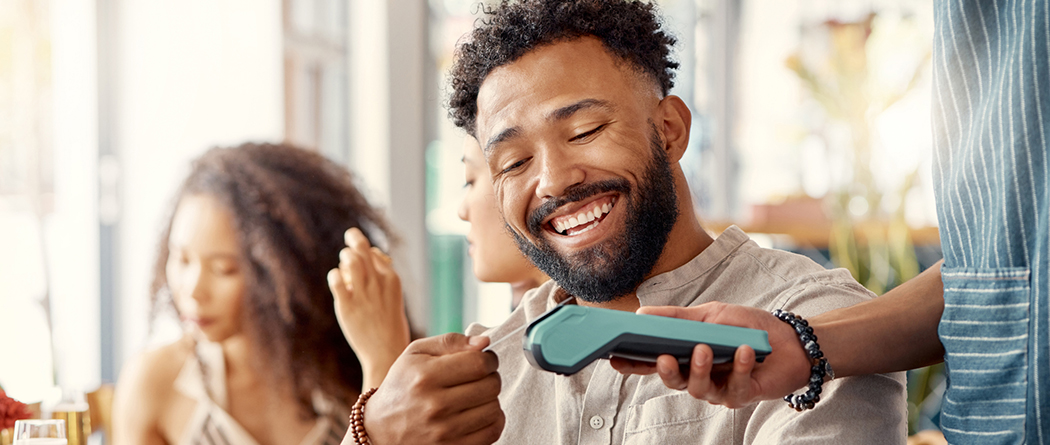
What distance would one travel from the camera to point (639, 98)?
3.71 ft

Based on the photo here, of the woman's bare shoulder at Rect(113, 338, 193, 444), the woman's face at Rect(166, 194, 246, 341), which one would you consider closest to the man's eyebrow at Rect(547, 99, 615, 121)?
the woman's face at Rect(166, 194, 246, 341)

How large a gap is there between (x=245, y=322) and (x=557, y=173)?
894mm

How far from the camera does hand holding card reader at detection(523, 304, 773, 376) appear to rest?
67 cm

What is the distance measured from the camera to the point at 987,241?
26.4 inches

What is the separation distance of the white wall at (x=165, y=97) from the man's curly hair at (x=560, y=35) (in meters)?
1.11

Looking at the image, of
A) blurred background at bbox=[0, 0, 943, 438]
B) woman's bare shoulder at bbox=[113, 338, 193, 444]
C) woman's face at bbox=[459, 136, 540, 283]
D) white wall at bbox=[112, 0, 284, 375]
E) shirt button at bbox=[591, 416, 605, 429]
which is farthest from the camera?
white wall at bbox=[112, 0, 284, 375]

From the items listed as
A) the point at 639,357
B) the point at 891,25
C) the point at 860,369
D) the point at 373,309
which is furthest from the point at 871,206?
the point at 639,357

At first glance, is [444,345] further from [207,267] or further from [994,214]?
[207,267]

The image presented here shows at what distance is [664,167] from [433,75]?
57.4 inches

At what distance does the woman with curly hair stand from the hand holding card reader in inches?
37.1

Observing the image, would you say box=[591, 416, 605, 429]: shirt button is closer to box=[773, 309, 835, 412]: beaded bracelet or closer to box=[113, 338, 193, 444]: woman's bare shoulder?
box=[773, 309, 835, 412]: beaded bracelet

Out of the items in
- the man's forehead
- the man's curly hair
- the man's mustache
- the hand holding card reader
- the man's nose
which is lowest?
the hand holding card reader

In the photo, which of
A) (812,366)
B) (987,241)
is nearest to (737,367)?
(812,366)

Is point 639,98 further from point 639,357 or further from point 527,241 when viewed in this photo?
point 639,357
